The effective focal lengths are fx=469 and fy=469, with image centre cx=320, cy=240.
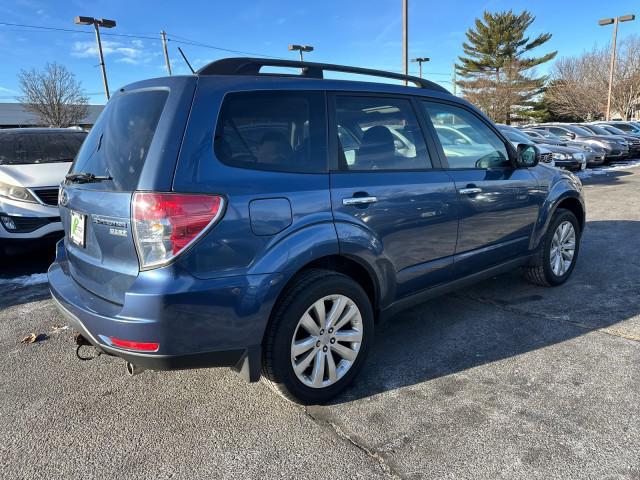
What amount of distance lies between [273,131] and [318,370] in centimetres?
132

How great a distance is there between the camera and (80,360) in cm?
326

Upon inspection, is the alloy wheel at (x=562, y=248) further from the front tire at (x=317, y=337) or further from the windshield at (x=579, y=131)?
the windshield at (x=579, y=131)

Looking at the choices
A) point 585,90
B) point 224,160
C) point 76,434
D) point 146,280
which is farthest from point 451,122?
point 585,90

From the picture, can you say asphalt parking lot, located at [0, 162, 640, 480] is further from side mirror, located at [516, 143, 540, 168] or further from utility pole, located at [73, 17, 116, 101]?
utility pole, located at [73, 17, 116, 101]

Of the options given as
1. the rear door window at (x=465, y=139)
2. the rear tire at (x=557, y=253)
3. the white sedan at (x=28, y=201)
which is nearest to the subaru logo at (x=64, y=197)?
the rear door window at (x=465, y=139)

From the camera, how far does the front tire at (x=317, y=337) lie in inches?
95.0

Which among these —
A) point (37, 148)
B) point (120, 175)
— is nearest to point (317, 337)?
point (120, 175)

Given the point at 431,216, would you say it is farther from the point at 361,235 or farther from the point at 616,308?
the point at 616,308

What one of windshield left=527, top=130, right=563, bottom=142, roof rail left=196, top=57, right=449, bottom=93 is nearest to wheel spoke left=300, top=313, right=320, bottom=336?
roof rail left=196, top=57, right=449, bottom=93

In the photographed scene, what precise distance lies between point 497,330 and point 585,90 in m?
50.0

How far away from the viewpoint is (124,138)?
7.87 feet

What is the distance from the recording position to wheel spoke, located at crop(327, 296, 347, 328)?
8.60 ft

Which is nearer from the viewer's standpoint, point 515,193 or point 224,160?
point 224,160

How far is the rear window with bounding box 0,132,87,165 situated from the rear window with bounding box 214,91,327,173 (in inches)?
176
